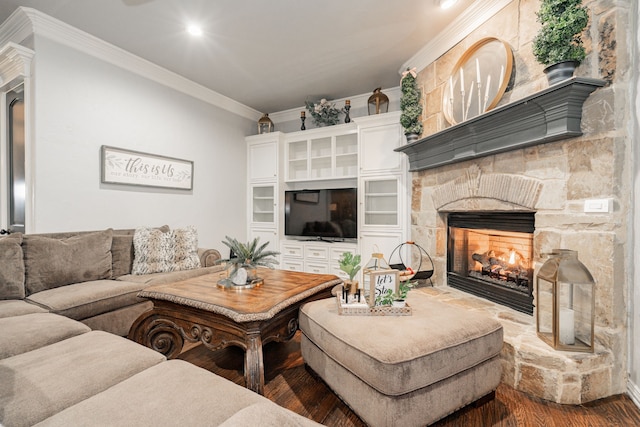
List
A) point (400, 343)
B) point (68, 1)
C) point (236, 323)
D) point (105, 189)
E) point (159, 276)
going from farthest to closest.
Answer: point (105, 189), point (159, 276), point (68, 1), point (236, 323), point (400, 343)

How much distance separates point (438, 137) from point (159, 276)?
292cm

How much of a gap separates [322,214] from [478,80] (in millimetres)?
2514

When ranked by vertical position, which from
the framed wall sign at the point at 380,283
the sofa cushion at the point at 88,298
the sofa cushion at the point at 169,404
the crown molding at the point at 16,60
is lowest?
the sofa cushion at the point at 88,298

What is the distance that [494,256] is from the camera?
261 cm

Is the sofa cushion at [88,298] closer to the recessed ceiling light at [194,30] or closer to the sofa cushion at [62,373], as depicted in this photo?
the sofa cushion at [62,373]

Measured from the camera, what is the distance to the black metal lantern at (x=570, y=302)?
161 centimetres

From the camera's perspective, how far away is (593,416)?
145 cm

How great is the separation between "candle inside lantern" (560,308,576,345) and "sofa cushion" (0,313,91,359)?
2599mm

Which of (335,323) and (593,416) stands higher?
(335,323)

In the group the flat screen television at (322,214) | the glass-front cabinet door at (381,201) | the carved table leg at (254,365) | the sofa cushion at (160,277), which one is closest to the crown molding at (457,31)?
the glass-front cabinet door at (381,201)

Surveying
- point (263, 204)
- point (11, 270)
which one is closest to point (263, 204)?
point (263, 204)

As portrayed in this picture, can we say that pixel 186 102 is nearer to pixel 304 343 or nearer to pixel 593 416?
pixel 304 343

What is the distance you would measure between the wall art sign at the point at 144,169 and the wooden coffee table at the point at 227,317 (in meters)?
1.82

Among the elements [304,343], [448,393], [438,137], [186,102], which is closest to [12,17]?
[186,102]
